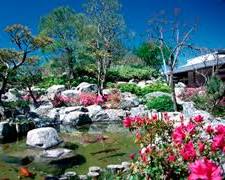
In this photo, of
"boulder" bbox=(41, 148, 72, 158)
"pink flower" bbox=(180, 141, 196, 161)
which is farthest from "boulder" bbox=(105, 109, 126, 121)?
"pink flower" bbox=(180, 141, 196, 161)

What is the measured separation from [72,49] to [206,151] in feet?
117

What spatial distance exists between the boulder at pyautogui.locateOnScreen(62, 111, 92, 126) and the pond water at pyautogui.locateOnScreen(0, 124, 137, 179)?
2649mm

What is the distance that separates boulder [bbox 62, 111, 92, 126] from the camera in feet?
67.4

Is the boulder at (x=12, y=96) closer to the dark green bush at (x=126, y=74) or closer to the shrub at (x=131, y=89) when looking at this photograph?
the shrub at (x=131, y=89)

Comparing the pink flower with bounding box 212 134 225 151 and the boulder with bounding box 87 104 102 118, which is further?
the boulder with bounding box 87 104 102 118

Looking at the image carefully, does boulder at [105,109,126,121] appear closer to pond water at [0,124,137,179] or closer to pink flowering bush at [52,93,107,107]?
pink flowering bush at [52,93,107,107]

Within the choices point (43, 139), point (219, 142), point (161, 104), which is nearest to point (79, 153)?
point (43, 139)

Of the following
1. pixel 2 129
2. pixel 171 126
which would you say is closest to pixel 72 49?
pixel 2 129

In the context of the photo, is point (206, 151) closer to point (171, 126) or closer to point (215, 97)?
point (171, 126)

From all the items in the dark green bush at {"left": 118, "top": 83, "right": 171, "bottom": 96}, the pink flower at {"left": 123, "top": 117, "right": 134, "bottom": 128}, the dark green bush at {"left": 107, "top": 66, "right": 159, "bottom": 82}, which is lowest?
the pink flower at {"left": 123, "top": 117, "right": 134, "bottom": 128}

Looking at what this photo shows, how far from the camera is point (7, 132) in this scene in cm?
1590

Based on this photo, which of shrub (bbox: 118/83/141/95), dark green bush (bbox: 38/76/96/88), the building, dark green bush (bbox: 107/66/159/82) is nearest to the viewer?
the building

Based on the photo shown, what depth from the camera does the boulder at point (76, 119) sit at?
20.5 meters

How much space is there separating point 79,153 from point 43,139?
1.54 metres
